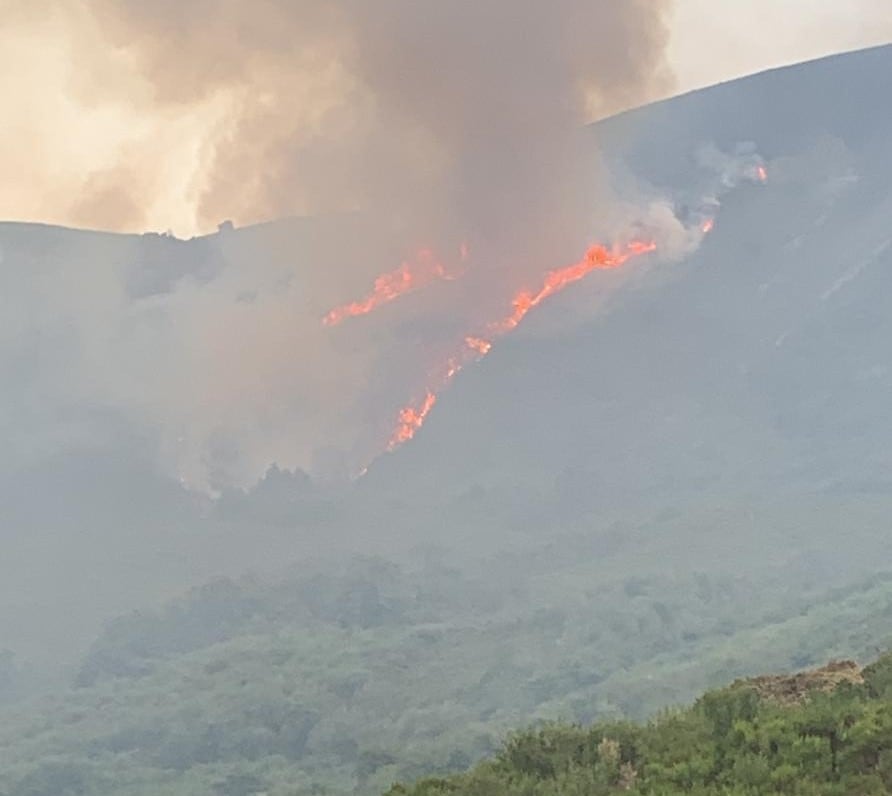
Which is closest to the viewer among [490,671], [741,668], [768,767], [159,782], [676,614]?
[768,767]

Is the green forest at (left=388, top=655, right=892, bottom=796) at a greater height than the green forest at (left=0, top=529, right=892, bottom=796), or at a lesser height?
lesser

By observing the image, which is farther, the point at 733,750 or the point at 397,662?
the point at 397,662

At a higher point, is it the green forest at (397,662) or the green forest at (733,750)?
the green forest at (397,662)

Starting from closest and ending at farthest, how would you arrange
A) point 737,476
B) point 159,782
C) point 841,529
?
1. point 159,782
2. point 841,529
3. point 737,476

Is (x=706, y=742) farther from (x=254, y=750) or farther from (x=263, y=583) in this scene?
(x=263, y=583)

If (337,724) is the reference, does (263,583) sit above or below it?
above

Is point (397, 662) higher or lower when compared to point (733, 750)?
higher

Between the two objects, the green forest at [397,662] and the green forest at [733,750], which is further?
the green forest at [397,662]

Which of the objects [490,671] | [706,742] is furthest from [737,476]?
[706,742]

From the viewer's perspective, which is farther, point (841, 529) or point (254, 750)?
point (841, 529)

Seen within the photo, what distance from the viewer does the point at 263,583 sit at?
7279 inches

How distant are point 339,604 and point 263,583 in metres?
17.5

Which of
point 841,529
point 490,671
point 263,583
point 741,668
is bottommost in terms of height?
point 741,668

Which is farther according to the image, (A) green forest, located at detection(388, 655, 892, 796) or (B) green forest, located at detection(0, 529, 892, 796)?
(B) green forest, located at detection(0, 529, 892, 796)
